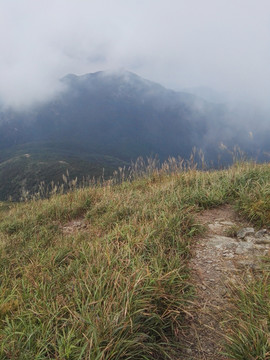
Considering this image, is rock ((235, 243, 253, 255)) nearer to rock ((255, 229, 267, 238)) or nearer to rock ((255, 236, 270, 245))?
rock ((255, 236, 270, 245))

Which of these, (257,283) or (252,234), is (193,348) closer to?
(257,283)

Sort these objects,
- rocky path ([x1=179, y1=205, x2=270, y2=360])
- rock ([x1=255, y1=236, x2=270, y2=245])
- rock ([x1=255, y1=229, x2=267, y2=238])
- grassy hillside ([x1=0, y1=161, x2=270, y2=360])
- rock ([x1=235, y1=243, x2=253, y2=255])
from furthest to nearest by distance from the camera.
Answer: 1. rock ([x1=255, y1=229, x2=267, y2=238])
2. rock ([x1=255, y1=236, x2=270, y2=245])
3. rock ([x1=235, y1=243, x2=253, y2=255])
4. rocky path ([x1=179, y1=205, x2=270, y2=360])
5. grassy hillside ([x1=0, y1=161, x2=270, y2=360])

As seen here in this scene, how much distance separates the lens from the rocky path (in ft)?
7.18

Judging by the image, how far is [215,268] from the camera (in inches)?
123

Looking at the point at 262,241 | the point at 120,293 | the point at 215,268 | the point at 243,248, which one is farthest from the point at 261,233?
the point at 120,293

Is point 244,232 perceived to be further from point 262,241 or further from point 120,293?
point 120,293

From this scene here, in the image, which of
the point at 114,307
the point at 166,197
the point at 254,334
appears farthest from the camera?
the point at 166,197

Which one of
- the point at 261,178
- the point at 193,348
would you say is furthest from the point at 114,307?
the point at 261,178

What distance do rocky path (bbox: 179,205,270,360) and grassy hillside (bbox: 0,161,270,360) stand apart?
0.42 feet

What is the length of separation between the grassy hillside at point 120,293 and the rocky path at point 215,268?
0.13 m

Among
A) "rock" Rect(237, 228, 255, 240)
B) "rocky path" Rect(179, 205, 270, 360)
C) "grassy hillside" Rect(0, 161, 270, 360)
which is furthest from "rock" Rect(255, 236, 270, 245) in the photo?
"grassy hillside" Rect(0, 161, 270, 360)

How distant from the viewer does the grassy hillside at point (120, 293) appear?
6.31 ft

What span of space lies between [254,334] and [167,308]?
2.55 ft

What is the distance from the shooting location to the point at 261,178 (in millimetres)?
5305
